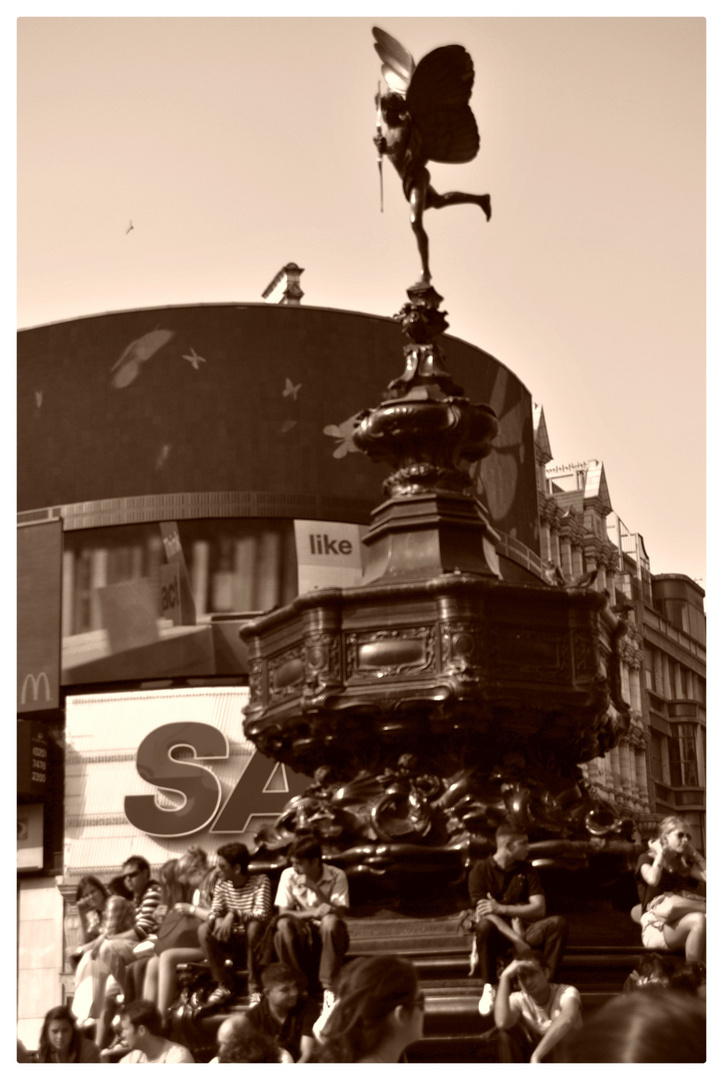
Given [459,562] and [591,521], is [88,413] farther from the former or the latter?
[459,562]

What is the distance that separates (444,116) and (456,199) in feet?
1.81

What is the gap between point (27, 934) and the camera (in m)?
37.3

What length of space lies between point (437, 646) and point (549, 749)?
3.51 feet

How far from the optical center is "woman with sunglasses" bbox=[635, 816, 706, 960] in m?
8.38

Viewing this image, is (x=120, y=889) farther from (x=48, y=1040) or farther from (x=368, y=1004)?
(x=368, y=1004)

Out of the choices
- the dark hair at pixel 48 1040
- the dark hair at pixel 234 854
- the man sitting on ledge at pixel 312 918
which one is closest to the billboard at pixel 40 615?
the dark hair at pixel 234 854

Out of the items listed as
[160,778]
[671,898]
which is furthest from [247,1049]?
[160,778]

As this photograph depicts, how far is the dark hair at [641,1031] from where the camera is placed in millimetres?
2838

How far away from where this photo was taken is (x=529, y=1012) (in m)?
7.60

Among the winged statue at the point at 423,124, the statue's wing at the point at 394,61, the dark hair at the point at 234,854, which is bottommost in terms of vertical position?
the dark hair at the point at 234,854

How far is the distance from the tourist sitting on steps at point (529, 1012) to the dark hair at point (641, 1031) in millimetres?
4670

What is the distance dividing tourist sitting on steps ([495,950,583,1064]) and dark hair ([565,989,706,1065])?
4670mm

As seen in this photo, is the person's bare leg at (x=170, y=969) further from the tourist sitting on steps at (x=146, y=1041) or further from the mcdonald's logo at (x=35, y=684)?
the mcdonald's logo at (x=35, y=684)

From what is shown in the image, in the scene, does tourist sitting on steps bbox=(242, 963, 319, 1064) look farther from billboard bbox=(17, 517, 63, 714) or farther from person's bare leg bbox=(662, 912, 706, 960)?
billboard bbox=(17, 517, 63, 714)
